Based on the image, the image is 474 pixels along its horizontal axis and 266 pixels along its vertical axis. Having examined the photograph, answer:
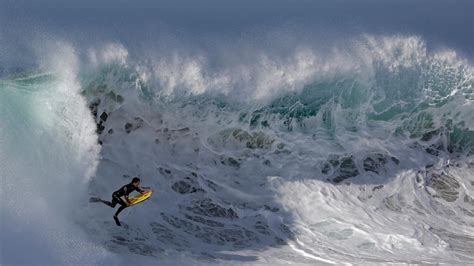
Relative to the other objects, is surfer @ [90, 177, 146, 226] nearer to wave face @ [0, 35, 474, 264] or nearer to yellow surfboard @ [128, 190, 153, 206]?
yellow surfboard @ [128, 190, 153, 206]

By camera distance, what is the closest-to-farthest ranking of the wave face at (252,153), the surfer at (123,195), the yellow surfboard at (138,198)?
the surfer at (123,195)
the yellow surfboard at (138,198)
the wave face at (252,153)

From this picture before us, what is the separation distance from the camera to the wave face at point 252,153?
10219mm

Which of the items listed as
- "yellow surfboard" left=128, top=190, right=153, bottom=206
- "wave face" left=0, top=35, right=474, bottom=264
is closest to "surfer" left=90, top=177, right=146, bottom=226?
"yellow surfboard" left=128, top=190, right=153, bottom=206

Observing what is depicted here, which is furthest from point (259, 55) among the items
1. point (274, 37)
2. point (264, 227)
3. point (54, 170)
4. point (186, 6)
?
point (54, 170)

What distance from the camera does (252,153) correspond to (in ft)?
39.2

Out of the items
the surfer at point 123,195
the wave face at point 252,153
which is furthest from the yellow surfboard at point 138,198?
the wave face at point 252,153

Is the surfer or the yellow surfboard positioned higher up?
the yellow surfboard

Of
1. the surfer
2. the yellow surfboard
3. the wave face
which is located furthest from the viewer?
the wave face

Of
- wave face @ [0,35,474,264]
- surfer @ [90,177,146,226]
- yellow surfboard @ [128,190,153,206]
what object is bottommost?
surfer @ [90,177,146,226]

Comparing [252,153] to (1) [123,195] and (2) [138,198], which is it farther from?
(1) [123,195]

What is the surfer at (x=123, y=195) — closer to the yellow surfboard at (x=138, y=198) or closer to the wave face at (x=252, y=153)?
the yellow surfboard at (x=138, y=198)

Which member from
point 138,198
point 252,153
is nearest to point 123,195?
point 138,198

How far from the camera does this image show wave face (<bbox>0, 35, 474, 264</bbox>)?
402 inches

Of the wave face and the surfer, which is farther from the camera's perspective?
the wave face
